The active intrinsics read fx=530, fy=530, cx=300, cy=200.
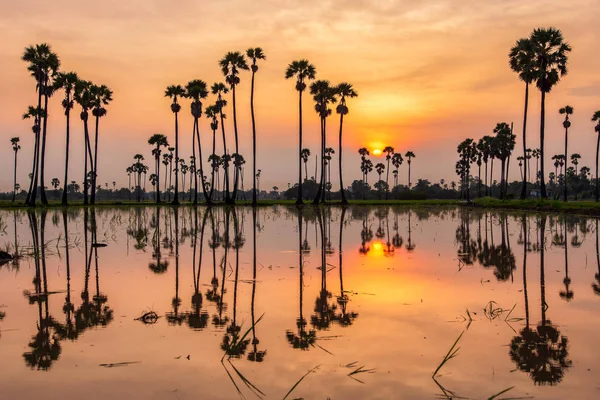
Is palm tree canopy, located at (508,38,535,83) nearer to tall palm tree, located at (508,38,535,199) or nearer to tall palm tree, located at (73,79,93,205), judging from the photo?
tall palm tree, located at (508,38,535,199)

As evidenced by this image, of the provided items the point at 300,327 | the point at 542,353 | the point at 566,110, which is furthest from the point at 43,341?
the point at 566,110

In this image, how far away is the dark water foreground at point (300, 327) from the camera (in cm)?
616

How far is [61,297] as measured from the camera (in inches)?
438

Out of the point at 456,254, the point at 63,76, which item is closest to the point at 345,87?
the point at 63,76

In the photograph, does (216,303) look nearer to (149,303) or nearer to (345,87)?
(149,303)

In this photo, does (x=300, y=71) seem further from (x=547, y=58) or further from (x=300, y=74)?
(x=547, y=58)

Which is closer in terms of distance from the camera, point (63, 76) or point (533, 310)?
point (533, 310)

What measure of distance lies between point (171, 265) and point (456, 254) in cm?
982

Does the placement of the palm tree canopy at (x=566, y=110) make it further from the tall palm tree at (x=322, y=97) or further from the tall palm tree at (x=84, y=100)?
the tall palm tree at (x=84, y=100)

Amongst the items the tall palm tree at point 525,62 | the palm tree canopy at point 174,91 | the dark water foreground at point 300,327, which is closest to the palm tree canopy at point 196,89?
the palm tree canopy at point 174,91

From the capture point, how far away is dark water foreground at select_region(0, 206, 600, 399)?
6164mm

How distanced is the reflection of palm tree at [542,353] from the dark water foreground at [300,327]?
29mm

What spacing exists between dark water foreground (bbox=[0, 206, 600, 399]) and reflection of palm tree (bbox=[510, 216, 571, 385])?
0.09 ft

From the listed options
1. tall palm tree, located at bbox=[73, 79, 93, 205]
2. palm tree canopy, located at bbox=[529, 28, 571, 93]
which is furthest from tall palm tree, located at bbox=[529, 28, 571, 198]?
tall palm tree, located at bbox=[73, 79, 93, 205]
